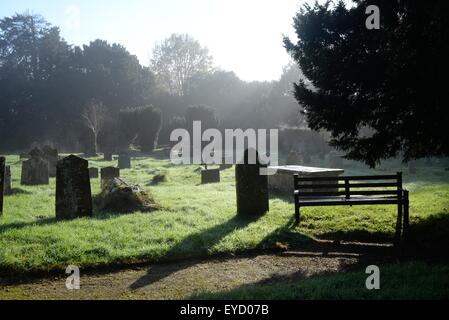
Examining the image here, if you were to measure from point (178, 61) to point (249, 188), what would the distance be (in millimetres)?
59172

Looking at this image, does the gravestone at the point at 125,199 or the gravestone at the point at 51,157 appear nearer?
the gravestone at the point at 125,199

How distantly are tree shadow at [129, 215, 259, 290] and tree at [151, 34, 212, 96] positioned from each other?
57.1 m

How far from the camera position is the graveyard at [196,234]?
5.86 m

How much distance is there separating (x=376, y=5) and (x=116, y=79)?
55469mm

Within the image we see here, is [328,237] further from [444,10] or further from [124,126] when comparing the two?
[124,126]

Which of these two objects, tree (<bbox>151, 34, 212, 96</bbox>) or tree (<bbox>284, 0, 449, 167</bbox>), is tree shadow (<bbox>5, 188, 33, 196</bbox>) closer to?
tree (<bbox>284, 0, 449, 167</bbox>)

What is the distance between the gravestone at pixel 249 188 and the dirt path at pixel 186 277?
2526 millimetres

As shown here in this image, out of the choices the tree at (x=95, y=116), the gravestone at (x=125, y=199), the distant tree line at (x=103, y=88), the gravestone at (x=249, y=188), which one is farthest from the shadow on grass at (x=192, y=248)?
the tree at (x=95, y=116)

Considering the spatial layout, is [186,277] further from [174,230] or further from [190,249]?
[174,230]

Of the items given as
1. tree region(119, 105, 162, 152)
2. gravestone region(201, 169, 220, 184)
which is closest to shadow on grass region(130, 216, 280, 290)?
gravestone region(201, 169, 220, 184)

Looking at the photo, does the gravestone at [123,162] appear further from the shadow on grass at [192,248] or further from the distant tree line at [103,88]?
the distant tree line at [103,88]

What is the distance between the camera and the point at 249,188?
371 inches

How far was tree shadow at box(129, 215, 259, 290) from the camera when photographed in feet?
18.7
